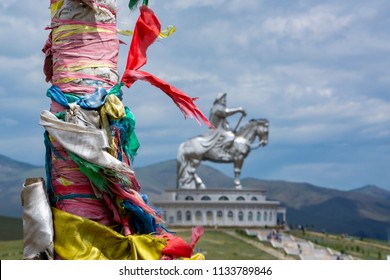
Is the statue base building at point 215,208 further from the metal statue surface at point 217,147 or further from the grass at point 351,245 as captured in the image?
the grass at point 351,245

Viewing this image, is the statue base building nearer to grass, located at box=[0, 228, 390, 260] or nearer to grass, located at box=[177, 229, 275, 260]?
grass, located at box=[0, 228, 390, 260]

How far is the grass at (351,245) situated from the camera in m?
32.0

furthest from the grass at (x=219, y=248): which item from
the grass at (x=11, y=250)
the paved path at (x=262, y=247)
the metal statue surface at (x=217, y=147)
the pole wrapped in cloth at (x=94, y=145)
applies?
the pole wrapped in cloth at (x=94, y=145)

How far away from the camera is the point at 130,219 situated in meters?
8.77

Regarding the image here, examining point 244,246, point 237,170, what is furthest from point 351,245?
point 237,170

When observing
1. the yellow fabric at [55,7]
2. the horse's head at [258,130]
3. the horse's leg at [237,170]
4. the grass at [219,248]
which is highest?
the horse's head at [258,130]

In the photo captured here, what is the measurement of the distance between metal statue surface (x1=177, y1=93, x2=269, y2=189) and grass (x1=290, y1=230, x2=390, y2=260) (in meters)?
5.24

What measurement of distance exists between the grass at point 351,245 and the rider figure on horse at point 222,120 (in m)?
5.97
